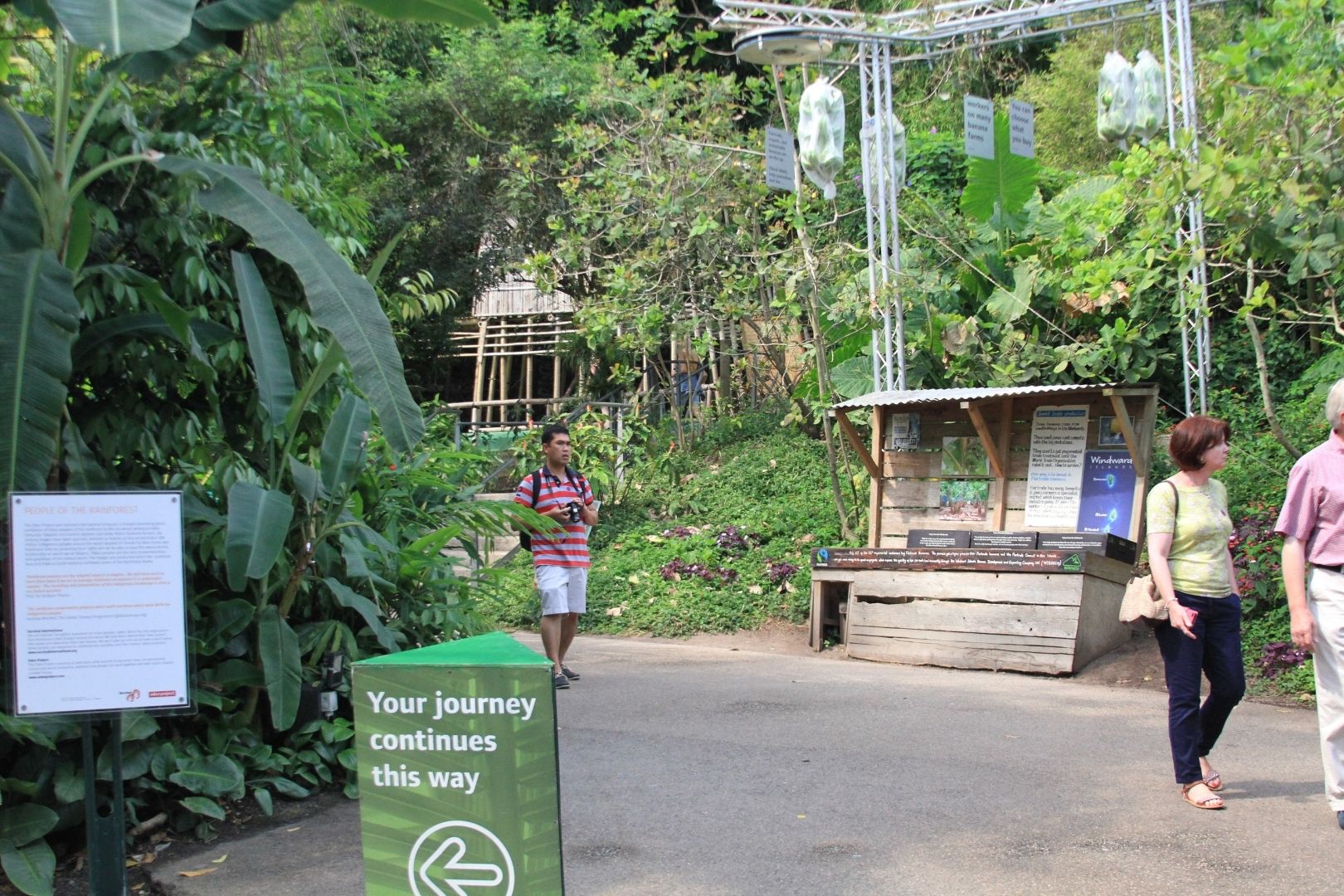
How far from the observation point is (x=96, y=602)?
4195 millimetres

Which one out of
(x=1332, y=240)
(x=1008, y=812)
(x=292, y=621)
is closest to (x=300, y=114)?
(x=292, y=621)

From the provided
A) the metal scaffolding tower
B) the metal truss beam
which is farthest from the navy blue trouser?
the metal truss beam

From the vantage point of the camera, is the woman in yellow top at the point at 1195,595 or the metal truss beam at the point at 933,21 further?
the metal truss beam at the point at 933,21

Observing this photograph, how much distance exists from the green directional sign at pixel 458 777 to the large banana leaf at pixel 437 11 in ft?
11.8

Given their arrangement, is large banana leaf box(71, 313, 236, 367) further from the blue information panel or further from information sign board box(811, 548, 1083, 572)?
the blue information panel

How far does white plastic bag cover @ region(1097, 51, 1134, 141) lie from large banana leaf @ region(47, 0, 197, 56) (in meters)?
8.81

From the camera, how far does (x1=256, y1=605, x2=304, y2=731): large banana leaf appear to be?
18.2 ft

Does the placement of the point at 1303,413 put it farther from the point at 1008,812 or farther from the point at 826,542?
the point at 1008,812

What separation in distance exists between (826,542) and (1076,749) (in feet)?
21.2

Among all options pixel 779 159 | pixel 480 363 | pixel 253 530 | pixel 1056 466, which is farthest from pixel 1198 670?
pixel 480 363

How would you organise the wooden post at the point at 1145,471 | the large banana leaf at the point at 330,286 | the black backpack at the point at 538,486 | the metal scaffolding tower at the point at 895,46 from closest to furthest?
the large banana leaf at the point at 330,286
the black backpack at the point at 538,486
the wooden post at the point at 1145,471
the metal scaffolding tower at the point at 895,46

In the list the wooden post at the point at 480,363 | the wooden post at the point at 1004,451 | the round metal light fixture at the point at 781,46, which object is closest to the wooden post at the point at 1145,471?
the wooden post at the point at 1004,451

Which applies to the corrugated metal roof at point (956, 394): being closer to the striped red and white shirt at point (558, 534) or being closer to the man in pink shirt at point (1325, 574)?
the striped red and white shirt at point (558, 534)

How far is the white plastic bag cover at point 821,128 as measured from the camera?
11758mm
